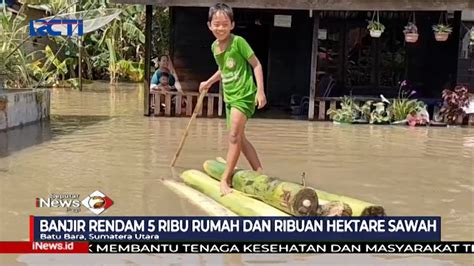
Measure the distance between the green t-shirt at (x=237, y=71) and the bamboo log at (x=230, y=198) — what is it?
0.96 metres

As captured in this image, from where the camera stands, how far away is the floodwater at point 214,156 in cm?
570

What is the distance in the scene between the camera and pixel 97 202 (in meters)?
6.58

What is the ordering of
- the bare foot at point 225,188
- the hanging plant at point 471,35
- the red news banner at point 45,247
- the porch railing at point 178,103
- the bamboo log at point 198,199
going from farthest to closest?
1. the hanging plant at point 471,35
2. the porch railing at point 178,103
3. the bare foot at point 225,188
4. the bamboo log at point 198,199
5. the red news banner at point 45,247

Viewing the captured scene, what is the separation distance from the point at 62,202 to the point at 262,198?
80.3 inches

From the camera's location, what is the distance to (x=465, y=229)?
5.95 m

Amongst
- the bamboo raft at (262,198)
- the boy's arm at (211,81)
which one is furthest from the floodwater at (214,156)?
the boy's arm at (211,81)

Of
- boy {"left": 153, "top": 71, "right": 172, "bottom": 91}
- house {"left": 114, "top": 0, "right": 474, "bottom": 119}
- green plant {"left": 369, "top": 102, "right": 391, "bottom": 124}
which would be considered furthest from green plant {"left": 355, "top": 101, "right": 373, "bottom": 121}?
boy {"left": 153, "top": 71, "right": 172, "bottom": 91}

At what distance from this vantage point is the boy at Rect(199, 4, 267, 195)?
21.7 feet

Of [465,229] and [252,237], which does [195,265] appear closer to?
[252,237]

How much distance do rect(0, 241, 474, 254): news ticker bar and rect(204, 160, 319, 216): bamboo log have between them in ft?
1.36

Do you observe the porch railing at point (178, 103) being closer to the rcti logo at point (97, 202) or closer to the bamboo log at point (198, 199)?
the bamboo log at point (198, 199)

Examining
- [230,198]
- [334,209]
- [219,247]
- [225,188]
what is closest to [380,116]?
[225,188]

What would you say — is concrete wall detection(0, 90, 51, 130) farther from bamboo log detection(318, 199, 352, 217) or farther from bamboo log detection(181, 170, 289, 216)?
bamboo log detection(318, 199, 352, 217)

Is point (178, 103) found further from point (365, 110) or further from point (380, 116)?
point (380, 116)
